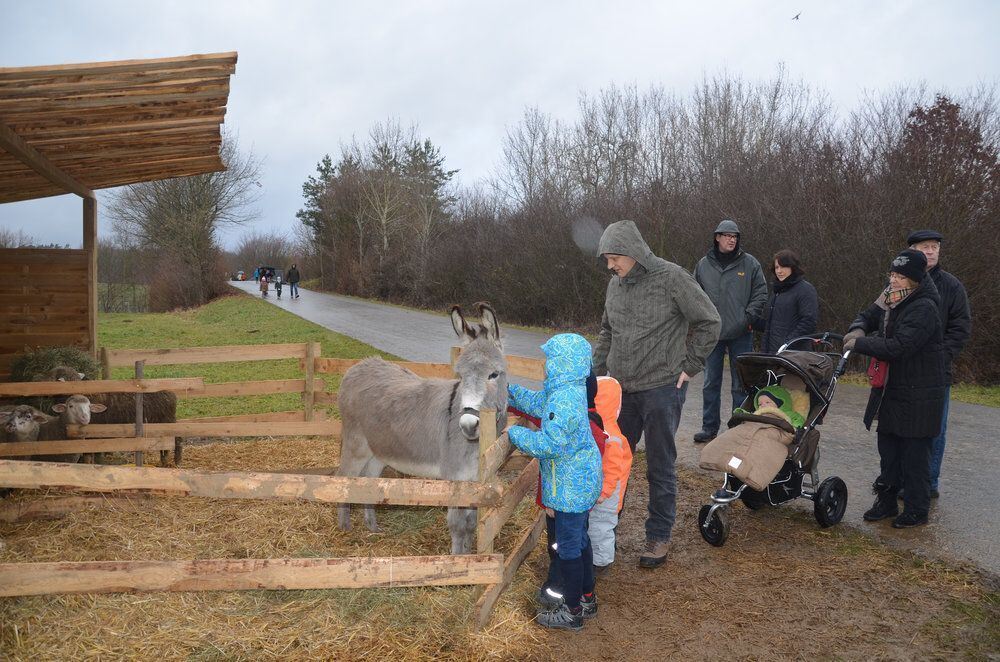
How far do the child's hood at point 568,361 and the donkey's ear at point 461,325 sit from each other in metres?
0.64

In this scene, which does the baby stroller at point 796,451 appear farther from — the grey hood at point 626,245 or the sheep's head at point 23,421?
the sheep's head at point 23,421

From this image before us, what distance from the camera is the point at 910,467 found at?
17.1 ft

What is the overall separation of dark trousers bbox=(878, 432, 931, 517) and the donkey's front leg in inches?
142

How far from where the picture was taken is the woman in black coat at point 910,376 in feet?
16.5

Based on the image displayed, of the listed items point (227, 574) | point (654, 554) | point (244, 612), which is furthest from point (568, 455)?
point (244, 612)

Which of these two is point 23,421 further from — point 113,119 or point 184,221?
point 184,221

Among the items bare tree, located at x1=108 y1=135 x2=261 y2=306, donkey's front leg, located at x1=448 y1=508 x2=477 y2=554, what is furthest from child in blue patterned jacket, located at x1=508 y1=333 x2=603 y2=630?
bare tree, located at x1=108 y1=135 x2=261 y2=306

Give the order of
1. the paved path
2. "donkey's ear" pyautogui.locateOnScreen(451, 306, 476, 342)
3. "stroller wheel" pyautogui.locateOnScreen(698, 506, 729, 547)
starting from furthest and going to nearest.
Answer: "stroller wheel" pyautogui.locateOnScreen(698, 506, 729, 547), the paved path, "donkey's ear" pyautogui.locateOnScreen(451, 306, 476, 342)

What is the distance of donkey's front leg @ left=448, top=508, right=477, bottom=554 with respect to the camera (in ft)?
A: 14.6

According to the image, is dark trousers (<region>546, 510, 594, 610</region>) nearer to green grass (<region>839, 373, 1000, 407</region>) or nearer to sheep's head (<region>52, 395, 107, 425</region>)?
sheep's head (<region>52, 395, 107, 425</region>)

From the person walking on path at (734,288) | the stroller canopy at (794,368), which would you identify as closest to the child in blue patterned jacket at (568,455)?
the stroller canopy at (794,368)

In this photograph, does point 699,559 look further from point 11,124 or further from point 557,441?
point 11,124

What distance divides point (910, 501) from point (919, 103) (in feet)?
38.7

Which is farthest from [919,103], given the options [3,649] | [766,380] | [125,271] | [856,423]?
[125,271]
